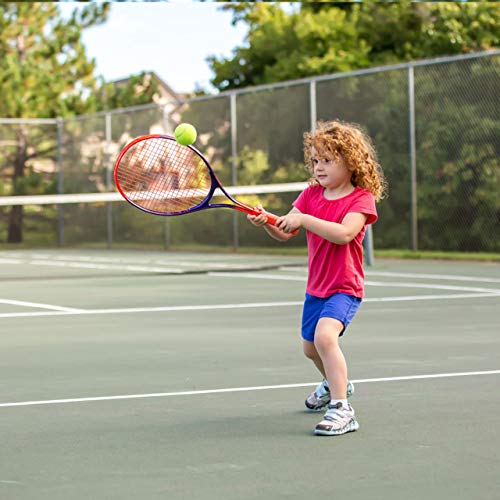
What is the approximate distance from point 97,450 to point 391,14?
77.2 feet

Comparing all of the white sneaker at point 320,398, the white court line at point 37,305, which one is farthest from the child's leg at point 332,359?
the white court line at point 37,305

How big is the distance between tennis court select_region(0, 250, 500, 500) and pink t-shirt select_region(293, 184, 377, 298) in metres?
0.58

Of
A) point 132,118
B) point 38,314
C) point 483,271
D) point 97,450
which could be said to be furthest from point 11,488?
point 132,118

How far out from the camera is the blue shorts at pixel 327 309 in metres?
5.51

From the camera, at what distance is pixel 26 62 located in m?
34.1

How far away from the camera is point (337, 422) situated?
5.19 metres

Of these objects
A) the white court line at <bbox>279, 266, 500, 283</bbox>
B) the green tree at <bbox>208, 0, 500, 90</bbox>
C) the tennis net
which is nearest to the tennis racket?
the white court line at <bbox>279, 266, 500, 283</bbox>

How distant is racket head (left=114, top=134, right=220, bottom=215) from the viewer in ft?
21.8

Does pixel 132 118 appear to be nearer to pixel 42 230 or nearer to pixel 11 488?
pixel 42 230

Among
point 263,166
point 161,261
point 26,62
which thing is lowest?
point 161,261

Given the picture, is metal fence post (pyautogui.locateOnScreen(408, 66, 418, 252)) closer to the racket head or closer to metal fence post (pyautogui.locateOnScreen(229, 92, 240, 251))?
metal fence post (pyautogui.locateOnScreen(229, 92, 240, 251))

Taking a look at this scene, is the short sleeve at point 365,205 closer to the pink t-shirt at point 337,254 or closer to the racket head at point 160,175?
the pink t-shirt at point 337,254

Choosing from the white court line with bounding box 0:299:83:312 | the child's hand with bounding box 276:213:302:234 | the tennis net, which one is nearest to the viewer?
the child's hand with bounding box 276:213:302:234

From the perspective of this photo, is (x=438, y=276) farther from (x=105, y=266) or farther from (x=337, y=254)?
(x=337, y=254)
